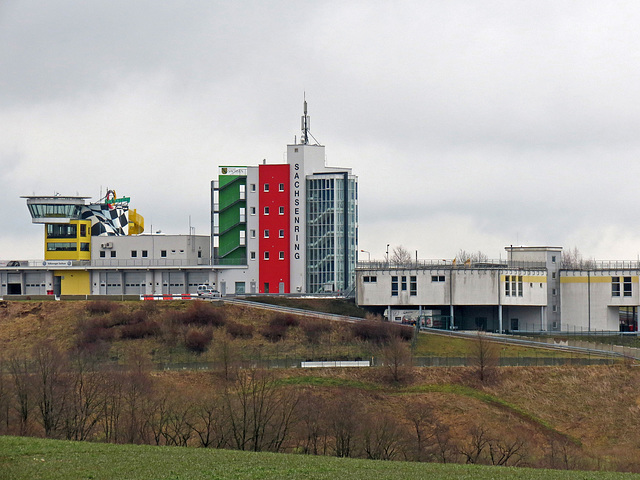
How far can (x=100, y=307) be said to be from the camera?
3878 inches

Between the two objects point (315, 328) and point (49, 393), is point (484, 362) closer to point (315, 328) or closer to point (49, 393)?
point (315, 328)

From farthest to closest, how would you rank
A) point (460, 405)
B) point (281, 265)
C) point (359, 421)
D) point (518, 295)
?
point (281, 265)
point (518, 295)
point (460, 405)
point (359, 421)

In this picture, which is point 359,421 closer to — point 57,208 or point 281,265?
point 281,265

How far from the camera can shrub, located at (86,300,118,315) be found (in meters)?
98.1

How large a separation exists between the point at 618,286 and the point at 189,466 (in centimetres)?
7764

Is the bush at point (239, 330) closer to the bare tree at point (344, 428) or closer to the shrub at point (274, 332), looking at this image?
the shrub at point (274, 332)

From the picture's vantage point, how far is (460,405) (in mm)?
74250

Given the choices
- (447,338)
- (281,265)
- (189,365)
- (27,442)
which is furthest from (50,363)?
(281,265)

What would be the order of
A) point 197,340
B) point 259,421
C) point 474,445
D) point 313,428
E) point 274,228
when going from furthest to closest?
point 274,228 → point 197,340 → point 474,445 → point 313,428 → point 259,421

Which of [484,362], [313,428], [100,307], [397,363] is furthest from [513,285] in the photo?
[313,428]

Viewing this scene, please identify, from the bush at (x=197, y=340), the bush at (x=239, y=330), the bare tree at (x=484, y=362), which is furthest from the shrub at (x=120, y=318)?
the bare tree at (x=484, y=362)

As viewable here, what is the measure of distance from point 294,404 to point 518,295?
166 feet

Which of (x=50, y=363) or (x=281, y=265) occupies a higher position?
(x=281, y=265)

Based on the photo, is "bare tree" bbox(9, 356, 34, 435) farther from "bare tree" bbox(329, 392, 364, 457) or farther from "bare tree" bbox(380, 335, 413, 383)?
"bare tree" bbox(380, 335, 413, 383)
